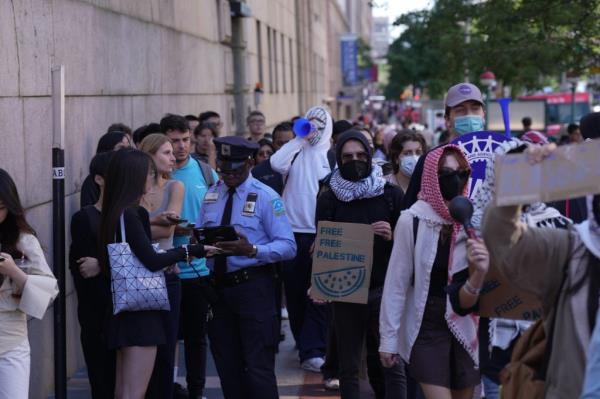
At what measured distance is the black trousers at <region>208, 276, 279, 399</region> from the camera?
21.9ft

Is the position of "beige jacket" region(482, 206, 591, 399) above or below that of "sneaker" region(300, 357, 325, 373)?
above

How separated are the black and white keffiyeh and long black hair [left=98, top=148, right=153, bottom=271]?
136 cm

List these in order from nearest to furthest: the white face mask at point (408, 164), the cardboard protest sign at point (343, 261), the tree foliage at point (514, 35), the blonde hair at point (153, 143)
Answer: the cardboard protest sign at point (343, 261)
the blonde hair at point (153, 143)
the white face mask at point (408, 164)
the tree foliage at point (514, 35)

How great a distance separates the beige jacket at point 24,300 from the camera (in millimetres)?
5379

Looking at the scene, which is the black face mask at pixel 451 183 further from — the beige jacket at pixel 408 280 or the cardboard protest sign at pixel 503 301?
the cardboard protest sign at pixel 503 301

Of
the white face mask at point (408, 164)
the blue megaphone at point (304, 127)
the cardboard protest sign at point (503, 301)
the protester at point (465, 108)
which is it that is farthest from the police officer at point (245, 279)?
the blue megaphone at point (304, 127)

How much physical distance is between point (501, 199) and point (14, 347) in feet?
8.65

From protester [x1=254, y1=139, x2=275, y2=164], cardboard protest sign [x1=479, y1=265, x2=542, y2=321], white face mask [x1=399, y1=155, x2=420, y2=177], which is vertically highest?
protester [x1=254, y1=139, x2=275, y2=164]

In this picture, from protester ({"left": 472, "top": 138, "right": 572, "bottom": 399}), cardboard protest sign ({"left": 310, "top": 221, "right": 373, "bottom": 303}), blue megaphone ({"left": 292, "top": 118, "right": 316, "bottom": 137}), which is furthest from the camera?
blue megaphone ({"left": 292, "top": 118, "right": 316, "bottom": 137})

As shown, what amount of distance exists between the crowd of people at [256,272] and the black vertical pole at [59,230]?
90 mm

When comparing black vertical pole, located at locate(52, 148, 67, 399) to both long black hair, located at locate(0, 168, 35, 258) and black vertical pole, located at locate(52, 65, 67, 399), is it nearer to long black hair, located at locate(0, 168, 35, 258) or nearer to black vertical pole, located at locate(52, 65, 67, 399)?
black vertical pole, located at locate(52, 65, 67, 399)

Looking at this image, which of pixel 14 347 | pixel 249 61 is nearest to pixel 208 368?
pixel 14 347

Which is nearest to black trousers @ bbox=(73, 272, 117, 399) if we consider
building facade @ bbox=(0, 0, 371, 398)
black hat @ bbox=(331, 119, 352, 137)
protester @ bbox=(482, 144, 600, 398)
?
building facade @ bbox=(0, 0, 371, 398)

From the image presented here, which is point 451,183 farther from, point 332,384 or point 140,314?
point 332,384
